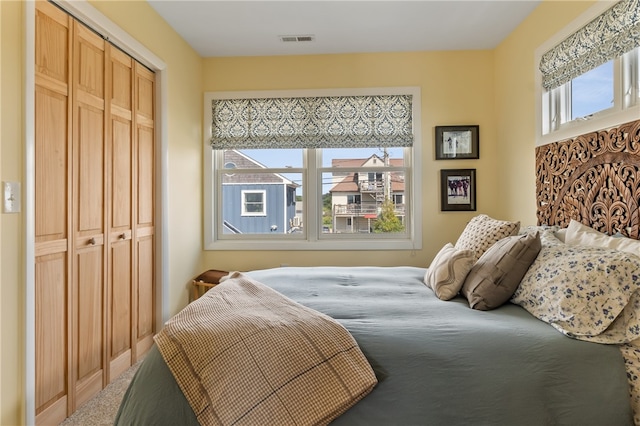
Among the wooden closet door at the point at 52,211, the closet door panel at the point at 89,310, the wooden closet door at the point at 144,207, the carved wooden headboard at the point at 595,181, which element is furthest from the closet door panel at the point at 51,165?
the carved wooden headboard at the point at 595,181

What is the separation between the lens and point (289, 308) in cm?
147

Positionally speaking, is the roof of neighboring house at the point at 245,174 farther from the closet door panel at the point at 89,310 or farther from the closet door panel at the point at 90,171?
the closet door panel at the point at 89,310

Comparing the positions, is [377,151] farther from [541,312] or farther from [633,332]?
[633,332]

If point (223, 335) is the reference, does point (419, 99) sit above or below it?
above

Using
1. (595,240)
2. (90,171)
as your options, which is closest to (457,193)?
(595,240)

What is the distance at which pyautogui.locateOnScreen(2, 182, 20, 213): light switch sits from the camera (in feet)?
4.97

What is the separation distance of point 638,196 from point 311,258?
2.43 m

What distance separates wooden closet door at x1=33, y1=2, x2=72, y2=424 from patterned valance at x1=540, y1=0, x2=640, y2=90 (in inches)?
110

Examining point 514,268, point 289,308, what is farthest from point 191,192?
point 514,268

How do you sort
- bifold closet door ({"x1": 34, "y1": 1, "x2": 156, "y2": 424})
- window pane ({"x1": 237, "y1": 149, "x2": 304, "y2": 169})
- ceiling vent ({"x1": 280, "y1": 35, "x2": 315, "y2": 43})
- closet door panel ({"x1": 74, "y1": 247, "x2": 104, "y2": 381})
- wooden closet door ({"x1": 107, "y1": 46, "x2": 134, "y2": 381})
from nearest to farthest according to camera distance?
1. bifold closet door ({"x1": 34, "y1": 1, "x2": 156, "y2": 424})
2. closet door panel ({"x1": 74, "y1": 247, "x2": 104, "y2": 381})
3. wooden closet door ({"x1": 107, "y1": 46, "x2": 134, "y2": 381})
4. ceiling vent ({"x1": 280, "y1": 35, "x2": 315, "y2": 43})
5. window pane ({"x1": 237, "y1": 149, "x2": 304, "y2": 169})

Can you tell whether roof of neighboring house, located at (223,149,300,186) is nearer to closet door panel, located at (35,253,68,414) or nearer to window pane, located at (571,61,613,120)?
closet door panel, located at (35,253,68,414)

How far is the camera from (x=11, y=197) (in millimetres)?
1542

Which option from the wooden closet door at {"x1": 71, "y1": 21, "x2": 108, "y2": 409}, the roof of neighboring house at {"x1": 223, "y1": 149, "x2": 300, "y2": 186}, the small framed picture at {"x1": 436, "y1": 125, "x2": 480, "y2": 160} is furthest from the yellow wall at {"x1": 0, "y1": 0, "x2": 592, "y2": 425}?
the wooden closet door at {"x1": 71, "y1": 21, "x2": 108, "y2": 409}

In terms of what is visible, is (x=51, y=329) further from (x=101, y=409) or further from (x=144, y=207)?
(x=144, y=207)
